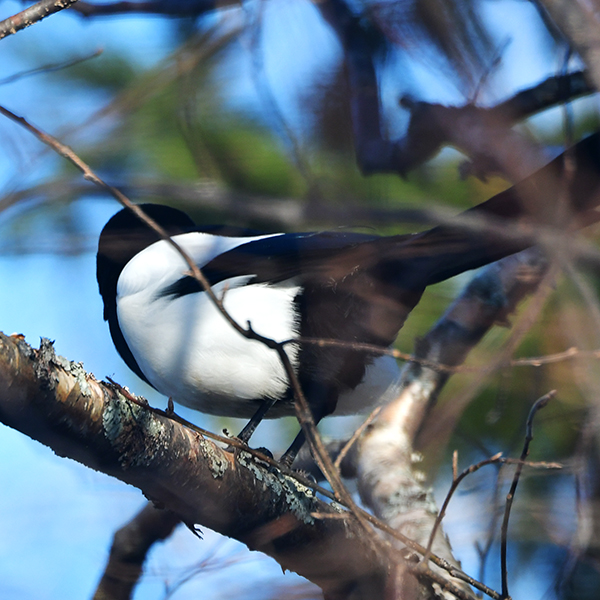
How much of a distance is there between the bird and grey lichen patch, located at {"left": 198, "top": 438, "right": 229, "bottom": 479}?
0.36 meters

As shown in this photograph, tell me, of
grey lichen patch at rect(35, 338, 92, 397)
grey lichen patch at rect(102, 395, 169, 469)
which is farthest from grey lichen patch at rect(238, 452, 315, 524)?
grey lichen patch at rect(35, 338, 92, 397)

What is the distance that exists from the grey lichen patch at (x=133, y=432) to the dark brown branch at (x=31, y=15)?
56 centimetres

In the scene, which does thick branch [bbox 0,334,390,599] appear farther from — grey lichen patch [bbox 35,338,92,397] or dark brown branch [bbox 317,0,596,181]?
dark brown branch [bbox 317,0,596,181]

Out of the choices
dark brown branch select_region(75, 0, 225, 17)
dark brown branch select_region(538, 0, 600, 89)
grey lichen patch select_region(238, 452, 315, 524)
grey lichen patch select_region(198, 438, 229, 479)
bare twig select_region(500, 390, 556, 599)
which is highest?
dark brown branch select_region(75, 0, 225, 17)

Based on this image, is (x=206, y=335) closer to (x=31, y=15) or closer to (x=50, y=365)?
(x=50, y=365)

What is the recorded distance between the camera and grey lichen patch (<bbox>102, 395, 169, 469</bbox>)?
3.53 ft

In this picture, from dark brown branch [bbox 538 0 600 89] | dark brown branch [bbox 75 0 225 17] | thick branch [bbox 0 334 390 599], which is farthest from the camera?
dark brown branch [bbox 75 0 225 17]

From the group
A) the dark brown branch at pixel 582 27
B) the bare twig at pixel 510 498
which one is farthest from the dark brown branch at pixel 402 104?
the bare twig at pixel 510 498

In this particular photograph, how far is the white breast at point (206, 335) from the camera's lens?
1876 mm

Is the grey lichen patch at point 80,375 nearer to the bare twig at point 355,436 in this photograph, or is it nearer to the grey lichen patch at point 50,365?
the grey lichen patch at point 50,365

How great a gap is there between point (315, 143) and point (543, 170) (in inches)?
20.2

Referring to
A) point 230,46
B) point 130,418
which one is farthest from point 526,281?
point 130,418

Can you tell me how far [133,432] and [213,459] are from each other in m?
0.25

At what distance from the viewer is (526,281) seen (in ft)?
7.20
